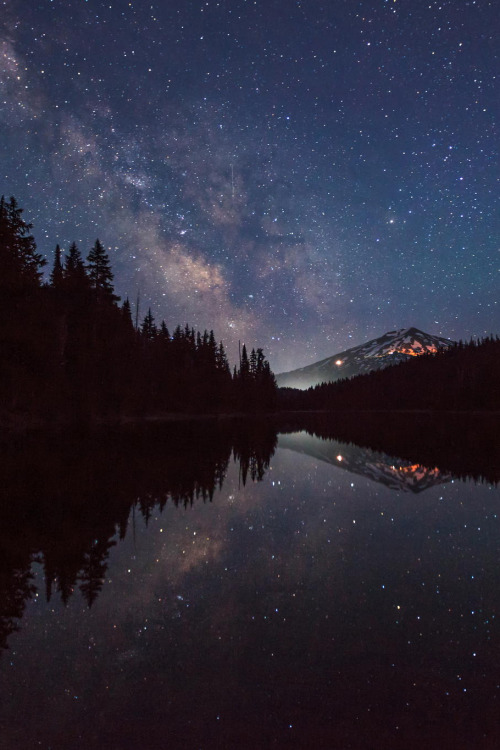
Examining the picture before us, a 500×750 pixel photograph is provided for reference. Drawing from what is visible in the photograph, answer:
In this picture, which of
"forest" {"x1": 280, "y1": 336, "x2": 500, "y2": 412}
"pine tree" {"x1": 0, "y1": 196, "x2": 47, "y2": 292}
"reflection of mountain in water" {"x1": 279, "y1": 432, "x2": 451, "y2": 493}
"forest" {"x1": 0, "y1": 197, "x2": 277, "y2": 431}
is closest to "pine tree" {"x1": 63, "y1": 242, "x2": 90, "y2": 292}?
"forest" {"x1": 0, "y1": 197, "x2": 277, "y2": 431}

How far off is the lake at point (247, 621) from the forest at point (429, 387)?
11005 cm

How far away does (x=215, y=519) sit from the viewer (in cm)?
958

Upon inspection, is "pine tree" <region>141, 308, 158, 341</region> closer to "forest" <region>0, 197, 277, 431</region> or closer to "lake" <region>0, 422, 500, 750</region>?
"forest" <region>0, 197, 277, 431</region>

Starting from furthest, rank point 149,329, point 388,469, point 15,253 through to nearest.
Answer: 1. point 149,329
2. point 15,253
3. point 388,469

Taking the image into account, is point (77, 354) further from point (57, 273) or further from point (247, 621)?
point (247, 621)

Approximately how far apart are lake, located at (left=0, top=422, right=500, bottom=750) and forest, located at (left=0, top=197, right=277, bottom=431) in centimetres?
1824

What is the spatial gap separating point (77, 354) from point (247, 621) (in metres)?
39.8

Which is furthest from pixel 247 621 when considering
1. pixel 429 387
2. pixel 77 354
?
pixel 429 387

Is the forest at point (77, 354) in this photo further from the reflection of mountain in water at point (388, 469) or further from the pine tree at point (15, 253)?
the reflection of mountain in water at point (388, 469)

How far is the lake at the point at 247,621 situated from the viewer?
3309mm

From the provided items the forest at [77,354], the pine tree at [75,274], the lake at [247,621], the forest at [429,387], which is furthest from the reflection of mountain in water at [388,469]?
the forest at [429,387]

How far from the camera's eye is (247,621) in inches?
198

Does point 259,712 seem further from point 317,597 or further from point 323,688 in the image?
point 317,597

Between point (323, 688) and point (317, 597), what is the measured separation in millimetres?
2017
